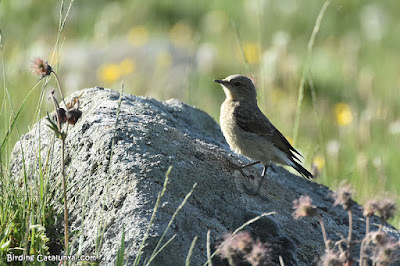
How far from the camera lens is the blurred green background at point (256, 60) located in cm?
737

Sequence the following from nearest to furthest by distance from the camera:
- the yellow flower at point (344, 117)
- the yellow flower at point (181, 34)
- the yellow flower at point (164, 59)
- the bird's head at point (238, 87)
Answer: the bird's head at point (238, 87), the yellow flower at point (344, 117), the yellow flower at point (164, 59), the yellow flower at point (181, 34)

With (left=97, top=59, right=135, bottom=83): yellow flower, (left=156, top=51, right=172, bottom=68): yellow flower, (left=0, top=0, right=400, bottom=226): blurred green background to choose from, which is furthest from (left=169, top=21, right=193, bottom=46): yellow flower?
(left=97, top=59, right=135, bottom=83): yellow flower

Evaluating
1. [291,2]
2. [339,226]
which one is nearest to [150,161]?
[339,226]

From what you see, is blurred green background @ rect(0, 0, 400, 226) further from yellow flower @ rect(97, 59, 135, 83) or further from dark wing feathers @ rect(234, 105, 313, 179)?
dark wing feathers @ rect(234, 105, 313, 179)

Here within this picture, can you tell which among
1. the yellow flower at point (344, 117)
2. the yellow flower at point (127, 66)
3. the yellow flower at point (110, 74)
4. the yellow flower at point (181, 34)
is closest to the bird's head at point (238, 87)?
the yellow flower at point (344, 117)

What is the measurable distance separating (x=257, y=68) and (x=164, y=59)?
178cm

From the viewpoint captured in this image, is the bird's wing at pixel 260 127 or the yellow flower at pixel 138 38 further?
the yellow flower at pixel 138 38

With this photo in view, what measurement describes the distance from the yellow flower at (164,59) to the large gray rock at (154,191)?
6.05 metres

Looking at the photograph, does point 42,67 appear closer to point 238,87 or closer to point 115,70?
point 238,87

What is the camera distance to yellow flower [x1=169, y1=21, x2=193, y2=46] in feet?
40.4

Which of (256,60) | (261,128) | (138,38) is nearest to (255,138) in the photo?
(261,128)

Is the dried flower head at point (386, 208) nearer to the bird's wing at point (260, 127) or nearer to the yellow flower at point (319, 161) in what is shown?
the bird's wing at point (260, 127)

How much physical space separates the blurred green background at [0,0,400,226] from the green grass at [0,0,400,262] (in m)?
0.03

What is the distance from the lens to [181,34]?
43.1ft
